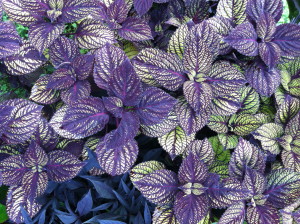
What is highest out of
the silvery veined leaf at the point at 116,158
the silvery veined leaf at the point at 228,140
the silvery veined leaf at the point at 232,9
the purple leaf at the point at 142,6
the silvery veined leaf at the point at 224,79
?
the purple leaf at the point at 142,6

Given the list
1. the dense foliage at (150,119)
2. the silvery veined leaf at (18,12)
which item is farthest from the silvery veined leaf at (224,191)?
the silvery veined leaf at (18,12)

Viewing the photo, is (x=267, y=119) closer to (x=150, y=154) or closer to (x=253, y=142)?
(x=253, y=142)

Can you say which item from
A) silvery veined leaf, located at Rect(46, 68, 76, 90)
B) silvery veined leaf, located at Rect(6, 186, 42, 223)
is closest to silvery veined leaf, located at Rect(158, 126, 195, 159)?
silvery veined leaf, located at Rect(46, 68, 76, 90)

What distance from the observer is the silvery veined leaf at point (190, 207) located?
833 millimetres

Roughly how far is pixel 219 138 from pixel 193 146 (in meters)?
0.12

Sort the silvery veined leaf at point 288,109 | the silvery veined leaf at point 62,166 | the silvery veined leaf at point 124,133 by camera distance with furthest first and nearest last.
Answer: the silvery veined leaf at point 288,109
the silvery veined leaf at point 62,166
the silvery veined leaf at point 124,133

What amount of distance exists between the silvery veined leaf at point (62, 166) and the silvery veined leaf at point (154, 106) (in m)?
0.23

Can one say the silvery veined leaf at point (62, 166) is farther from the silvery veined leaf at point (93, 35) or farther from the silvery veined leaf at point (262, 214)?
the silvery veined leaf at point (262, 214)

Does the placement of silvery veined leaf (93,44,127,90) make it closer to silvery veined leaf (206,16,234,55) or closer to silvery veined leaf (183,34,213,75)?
silvery veined leaf (183,34,213,75)

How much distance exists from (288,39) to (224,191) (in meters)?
0.52

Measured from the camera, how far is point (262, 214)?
89cm

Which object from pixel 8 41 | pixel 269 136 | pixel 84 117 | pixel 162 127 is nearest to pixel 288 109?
pixel 269 136

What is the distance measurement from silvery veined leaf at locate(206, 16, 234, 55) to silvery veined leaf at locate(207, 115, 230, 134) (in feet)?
0.70

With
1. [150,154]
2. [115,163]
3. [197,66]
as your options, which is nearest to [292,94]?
[197,66]
